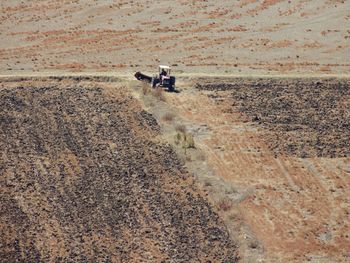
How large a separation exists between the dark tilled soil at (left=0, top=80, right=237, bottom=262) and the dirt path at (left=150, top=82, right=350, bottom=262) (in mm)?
1748

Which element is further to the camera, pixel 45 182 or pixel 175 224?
pixel 45 182

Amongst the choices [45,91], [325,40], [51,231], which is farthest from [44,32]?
[51,231]

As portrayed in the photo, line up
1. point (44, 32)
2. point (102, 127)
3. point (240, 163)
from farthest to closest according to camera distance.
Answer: point (44, 32)
point (102, 127)
point (240, 163)

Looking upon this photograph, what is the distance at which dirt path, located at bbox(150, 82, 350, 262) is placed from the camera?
3994cm

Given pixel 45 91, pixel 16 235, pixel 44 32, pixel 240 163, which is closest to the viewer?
pixel 16 235

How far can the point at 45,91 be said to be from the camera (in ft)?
189

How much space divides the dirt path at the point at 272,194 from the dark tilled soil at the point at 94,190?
5.73 ft

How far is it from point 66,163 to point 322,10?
46.9 m

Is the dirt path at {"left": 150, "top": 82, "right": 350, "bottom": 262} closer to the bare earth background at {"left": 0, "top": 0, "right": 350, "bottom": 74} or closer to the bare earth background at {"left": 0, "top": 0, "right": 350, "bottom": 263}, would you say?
the bare earth background at {"left": 0, "top": 0, "right": 350, "bottom": 263}

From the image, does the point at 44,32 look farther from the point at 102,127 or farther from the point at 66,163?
the point at 66,163

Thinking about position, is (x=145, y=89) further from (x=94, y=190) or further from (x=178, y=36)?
(x=178, y=36)

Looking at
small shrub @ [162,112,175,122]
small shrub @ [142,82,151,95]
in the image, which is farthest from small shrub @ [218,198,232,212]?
small shrub @ [142,82,151,95]

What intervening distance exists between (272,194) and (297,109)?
12955mm

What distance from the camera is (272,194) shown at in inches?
1768
